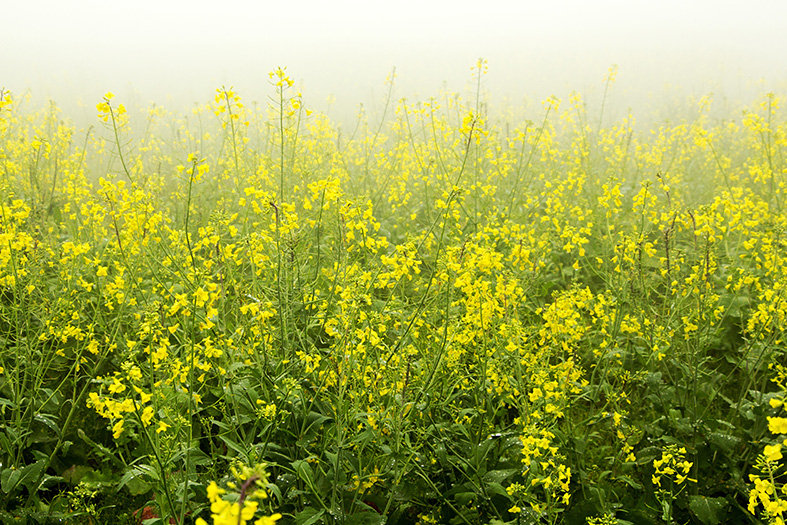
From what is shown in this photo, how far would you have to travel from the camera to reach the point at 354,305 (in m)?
2.16

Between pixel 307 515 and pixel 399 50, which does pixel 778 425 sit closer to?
pixel 307 515

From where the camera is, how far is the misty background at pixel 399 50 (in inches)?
1005

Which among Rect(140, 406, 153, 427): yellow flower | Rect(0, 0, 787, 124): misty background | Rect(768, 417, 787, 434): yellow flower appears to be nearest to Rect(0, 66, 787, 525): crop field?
Rect(140, 406, 153, 427): yellow flower

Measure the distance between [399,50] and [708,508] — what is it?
115 ft

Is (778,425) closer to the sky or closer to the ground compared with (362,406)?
closer to the sky

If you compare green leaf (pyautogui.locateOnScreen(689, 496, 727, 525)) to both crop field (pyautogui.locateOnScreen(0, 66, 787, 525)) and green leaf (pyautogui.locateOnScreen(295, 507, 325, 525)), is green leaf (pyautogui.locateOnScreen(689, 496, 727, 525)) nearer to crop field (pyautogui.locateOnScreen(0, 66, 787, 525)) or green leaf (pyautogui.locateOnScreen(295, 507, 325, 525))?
crop field (pyautogui.locateOnScreen(0, 66, 787, 525))

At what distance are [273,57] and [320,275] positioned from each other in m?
31.9

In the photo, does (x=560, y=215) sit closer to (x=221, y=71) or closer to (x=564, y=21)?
(x=221, y=71)

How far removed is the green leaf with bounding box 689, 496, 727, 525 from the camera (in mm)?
2582

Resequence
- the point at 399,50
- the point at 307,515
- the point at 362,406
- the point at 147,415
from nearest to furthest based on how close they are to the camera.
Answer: the point at 147,415 → the point at 307,515 → the point at 362,406 → the point at 399,50

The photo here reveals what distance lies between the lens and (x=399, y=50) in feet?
113

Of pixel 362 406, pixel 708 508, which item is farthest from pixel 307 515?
pixel 708 508

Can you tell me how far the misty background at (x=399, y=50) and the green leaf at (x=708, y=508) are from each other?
790 inches

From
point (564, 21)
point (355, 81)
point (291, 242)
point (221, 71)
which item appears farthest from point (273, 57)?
point (291, 242)
